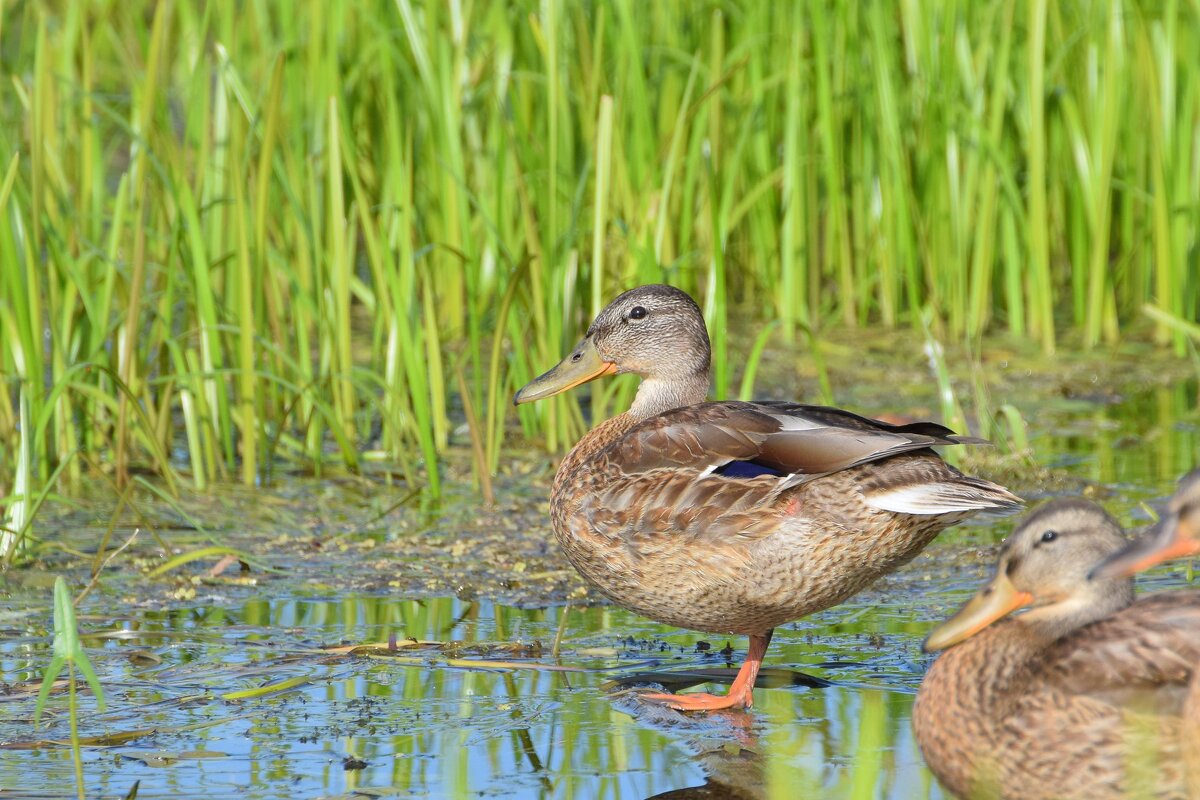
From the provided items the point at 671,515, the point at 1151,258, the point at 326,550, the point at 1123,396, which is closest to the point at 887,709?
the point at 671,515

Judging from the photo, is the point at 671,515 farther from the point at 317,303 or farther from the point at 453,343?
the point at 453,343

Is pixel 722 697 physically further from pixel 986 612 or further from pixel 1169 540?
pixel 1169 540

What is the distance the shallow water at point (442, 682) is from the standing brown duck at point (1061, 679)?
0.69 ft

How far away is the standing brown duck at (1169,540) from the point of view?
10.5 feet

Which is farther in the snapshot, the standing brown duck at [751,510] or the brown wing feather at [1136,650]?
the standing brown duck at [751,510]

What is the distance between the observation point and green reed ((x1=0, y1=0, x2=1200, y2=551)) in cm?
580

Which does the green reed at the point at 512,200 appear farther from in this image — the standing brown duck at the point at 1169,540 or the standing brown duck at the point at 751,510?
the standing brown duck at the point at 1169,540

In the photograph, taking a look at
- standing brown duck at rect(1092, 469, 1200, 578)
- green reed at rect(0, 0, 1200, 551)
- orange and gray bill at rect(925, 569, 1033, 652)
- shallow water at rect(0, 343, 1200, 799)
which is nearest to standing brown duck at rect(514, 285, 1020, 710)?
shallow water at rect(0, 343, 1200, 799)

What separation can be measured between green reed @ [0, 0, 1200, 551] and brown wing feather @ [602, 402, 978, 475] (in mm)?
1222

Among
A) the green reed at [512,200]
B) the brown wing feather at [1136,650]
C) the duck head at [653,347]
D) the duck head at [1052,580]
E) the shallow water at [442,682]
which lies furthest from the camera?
the green reed at [512,200]

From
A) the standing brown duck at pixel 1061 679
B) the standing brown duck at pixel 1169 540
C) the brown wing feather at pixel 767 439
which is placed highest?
the brown wing feather at pixel 767 439

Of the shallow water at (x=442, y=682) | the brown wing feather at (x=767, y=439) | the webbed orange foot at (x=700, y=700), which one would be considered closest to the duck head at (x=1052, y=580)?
the shallow water at (x=442, y=682)

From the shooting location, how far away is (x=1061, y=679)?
128 inches

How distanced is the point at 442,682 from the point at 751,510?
2.81 feet
